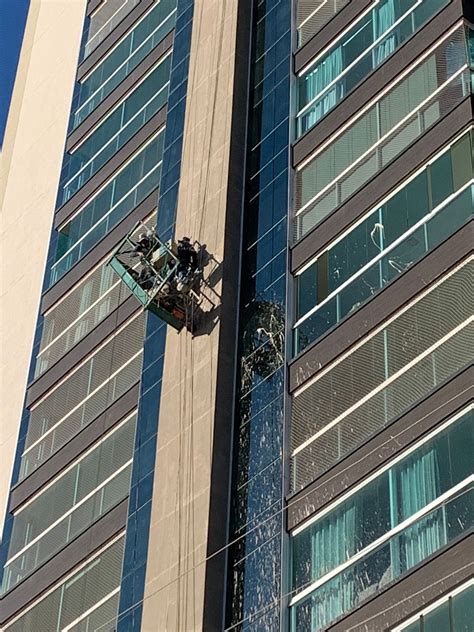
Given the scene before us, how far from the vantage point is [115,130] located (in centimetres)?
4288

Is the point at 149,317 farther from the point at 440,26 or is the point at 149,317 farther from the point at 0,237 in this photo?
the point at 0,237

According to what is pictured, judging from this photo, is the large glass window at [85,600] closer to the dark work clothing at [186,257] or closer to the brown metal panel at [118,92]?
the dark work clothing at [186,257]

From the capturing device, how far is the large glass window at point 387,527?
77.4 ft

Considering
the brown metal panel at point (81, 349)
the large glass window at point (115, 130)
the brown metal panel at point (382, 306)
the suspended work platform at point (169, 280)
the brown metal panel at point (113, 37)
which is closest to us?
the brown metal panel at point (382, 306)

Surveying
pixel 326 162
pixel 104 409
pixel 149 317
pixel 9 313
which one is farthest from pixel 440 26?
pixel 9 313

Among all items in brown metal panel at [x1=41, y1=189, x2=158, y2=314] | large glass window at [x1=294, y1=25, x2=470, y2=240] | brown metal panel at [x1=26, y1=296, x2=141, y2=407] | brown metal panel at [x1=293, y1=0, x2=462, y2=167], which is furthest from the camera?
brown metal panel at [x1=41, y1=189, x2=158, y2=314]

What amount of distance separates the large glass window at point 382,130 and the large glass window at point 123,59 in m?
12.7

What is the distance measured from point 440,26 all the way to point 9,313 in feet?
58.6

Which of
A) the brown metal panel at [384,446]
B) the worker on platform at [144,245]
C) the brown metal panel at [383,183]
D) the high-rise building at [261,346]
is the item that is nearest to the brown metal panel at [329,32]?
the high-rise building at [261,346]

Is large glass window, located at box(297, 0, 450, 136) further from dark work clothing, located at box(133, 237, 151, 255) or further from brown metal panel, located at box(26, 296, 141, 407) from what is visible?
brown metal panel, located at box(26, 296, 141, 407)

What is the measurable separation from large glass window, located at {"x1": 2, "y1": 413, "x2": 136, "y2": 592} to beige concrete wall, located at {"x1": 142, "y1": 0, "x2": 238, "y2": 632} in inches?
94.9

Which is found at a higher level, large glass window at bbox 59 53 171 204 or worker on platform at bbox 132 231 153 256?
large glass window at bbox 59 53 171 204

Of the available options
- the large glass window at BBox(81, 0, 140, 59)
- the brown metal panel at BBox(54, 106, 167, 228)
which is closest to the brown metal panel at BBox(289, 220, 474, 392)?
the brown metal panel at BBox(54, 106, 167, 228)

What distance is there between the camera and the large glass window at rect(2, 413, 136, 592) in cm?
3297
